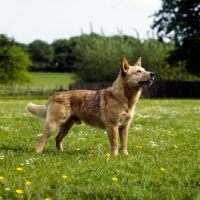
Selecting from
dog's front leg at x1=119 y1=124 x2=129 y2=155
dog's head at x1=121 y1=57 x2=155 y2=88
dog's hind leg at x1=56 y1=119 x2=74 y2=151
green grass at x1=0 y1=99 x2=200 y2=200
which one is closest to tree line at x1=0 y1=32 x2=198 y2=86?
green grass at x1=0 y1=99 x2=200 y2=200

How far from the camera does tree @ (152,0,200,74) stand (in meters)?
39.8

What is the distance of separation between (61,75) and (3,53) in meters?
27.5

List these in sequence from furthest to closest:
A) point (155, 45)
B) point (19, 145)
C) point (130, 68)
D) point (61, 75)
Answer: point (61, 75) → point (155, 45) → point (19, 145) → point (130, 68)

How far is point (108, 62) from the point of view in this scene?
51.2m

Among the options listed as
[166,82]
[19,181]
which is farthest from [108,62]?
[19,181]

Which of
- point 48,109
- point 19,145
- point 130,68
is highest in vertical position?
point 130,68

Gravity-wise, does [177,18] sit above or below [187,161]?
above

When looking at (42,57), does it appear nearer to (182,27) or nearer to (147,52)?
(147,52)

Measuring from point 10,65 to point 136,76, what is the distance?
184ft

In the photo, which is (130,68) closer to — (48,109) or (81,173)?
(48,109)

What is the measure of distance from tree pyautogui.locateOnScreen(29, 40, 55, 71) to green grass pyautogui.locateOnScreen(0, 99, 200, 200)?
84821 millimetres

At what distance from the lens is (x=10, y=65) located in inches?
2431

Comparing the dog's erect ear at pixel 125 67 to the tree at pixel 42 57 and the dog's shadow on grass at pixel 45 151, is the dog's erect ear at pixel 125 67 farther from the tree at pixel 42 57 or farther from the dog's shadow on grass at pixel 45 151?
the tree at pixel 42 57

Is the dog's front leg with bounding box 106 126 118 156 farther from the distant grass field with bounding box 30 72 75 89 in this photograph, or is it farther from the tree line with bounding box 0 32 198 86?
the distant grass field with bounding box 30 72 75 89
